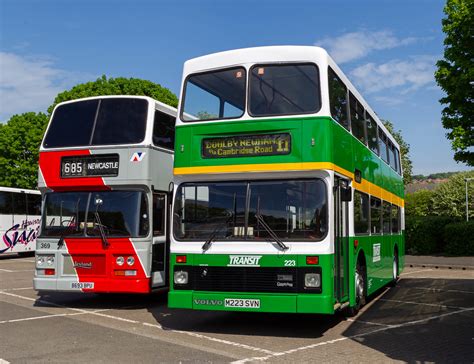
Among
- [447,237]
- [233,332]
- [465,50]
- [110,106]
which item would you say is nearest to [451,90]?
[465,50]

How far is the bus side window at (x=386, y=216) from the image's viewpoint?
14031 millimetres

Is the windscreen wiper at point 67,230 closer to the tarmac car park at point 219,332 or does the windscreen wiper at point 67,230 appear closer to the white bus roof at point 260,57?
the tarmac car park at point 219,332

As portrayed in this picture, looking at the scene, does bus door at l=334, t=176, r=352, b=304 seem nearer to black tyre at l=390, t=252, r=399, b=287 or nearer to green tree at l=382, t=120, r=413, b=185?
black tyre at l=390, t=252, r=399, b=287

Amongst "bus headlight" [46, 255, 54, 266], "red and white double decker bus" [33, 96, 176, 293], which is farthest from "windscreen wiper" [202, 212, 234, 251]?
"bus headlight" [46, 255, 54, 266]

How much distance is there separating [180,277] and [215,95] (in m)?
2.99

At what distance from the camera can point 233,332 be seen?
9.10 metres

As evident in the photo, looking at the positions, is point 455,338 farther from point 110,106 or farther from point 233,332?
point 110,106

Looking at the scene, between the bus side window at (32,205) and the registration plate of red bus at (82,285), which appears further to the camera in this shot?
the bus side window at (32,205)

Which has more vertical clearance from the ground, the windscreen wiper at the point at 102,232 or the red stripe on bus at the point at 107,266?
the windscreen wiper at the point at 102,232

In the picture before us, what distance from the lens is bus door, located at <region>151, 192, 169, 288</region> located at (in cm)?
1142

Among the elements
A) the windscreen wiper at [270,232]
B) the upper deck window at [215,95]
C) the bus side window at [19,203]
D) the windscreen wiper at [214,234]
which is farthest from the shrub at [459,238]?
the windscreen wiper at [214,234]

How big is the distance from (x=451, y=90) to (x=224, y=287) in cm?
1628

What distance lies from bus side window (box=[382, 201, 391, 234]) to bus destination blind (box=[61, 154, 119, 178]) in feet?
21.7

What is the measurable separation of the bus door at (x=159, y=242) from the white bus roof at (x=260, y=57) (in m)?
2.98
